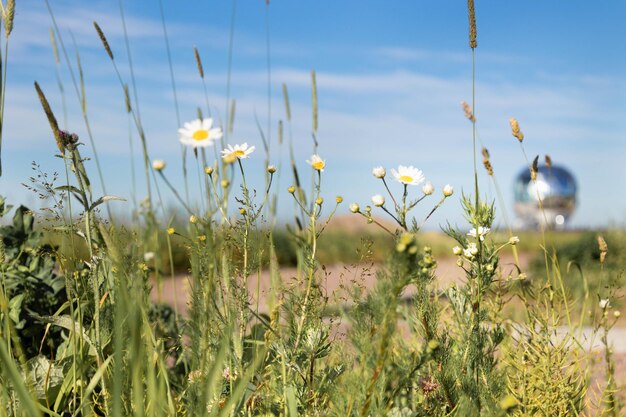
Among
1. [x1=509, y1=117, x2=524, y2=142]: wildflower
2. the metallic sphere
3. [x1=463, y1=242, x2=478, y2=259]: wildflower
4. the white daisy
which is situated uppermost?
[x1=509, y1=117, x2=524, y2=142]: wildflower

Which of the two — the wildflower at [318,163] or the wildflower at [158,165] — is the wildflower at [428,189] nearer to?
the wildflower at [318,163]

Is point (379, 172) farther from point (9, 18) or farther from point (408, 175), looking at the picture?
point (9, 18)

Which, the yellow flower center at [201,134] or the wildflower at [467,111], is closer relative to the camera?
the yellow flower center at [201,134]

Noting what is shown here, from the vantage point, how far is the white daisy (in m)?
1.91

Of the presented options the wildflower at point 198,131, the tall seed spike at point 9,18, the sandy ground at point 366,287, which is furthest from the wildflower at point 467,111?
the tall seed spike at point 9,18

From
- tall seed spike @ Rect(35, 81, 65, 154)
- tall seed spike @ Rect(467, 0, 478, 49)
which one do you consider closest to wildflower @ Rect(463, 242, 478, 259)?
tall seed spike @ Rect(467, 0, 478, 49)

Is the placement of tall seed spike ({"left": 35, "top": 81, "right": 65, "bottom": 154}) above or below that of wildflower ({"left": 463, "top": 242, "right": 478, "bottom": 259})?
above

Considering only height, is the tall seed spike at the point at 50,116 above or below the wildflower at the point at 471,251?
above

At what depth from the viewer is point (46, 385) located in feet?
6.47

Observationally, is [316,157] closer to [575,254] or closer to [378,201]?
[378,201]

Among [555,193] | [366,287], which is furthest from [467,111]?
[555,193]

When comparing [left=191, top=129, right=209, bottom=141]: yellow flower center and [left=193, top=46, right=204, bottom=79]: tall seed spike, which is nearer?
[left=191, top=129, right=209, bottom=141]: yellow flower center

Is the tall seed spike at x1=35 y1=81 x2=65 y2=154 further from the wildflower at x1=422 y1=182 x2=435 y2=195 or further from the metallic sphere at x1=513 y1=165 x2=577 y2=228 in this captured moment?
the metallic sphere at x1=513 y1=165 x2=577 y2=228

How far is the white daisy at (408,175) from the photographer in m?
1.91
